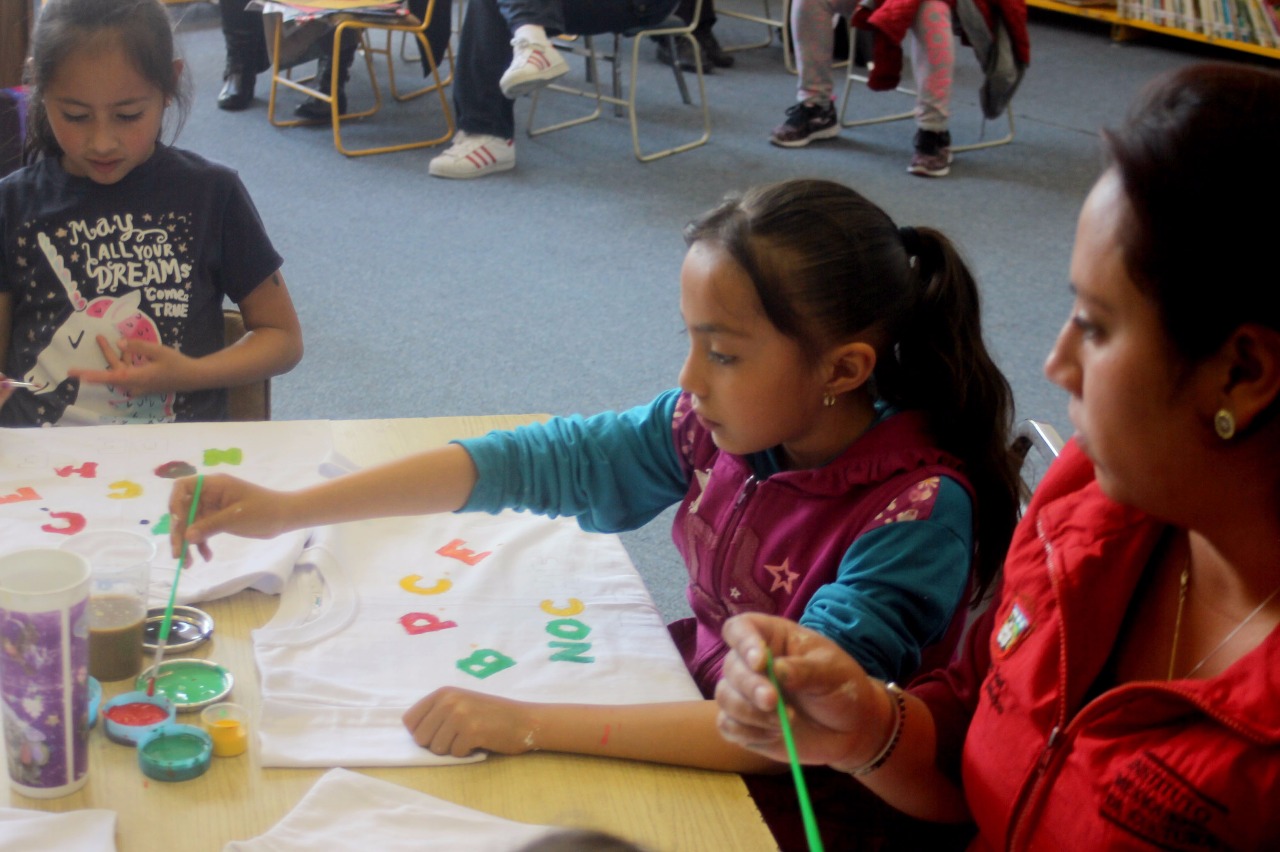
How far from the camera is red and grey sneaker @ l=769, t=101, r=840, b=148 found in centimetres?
464

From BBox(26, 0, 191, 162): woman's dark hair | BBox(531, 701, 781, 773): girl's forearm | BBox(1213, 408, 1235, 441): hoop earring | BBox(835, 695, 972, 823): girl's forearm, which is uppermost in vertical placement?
BBox(1213, 408, 1235, 441): hoop earring

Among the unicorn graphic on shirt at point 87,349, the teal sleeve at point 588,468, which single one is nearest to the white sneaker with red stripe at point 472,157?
the unicorn graphic on shirt at point 87,349

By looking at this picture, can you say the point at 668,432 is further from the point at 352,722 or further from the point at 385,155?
the point at 385,155

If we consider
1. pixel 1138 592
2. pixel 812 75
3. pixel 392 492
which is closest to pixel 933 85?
pixel 812 75

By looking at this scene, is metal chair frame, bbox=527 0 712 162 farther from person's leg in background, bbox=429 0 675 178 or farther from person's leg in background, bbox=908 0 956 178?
person's leg in background, bbox=908 0 956 178

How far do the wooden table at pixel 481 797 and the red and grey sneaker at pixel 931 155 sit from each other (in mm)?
3692

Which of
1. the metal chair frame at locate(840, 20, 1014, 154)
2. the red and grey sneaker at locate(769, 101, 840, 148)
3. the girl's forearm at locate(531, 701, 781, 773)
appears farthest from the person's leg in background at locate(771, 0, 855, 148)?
the girl's forearm at locate(531, 701, 781, 773)

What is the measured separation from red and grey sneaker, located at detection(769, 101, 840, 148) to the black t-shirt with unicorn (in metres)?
3.19

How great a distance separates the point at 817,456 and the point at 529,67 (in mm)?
2946

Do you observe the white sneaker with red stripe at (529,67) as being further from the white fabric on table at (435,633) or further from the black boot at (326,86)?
the white fabric on table at (435,633)

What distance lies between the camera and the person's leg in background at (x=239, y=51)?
15.7ft

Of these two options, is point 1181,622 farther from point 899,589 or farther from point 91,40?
point 91,40

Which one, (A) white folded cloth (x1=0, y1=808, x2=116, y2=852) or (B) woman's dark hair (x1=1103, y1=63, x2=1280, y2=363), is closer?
(B) woman's dark hair (x1=1103, y1=63, x2=1280, y2=363)

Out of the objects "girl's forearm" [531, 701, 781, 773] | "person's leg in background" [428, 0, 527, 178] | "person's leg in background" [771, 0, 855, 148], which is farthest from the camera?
"person's leg in background" [771, 0, 855, 148]
